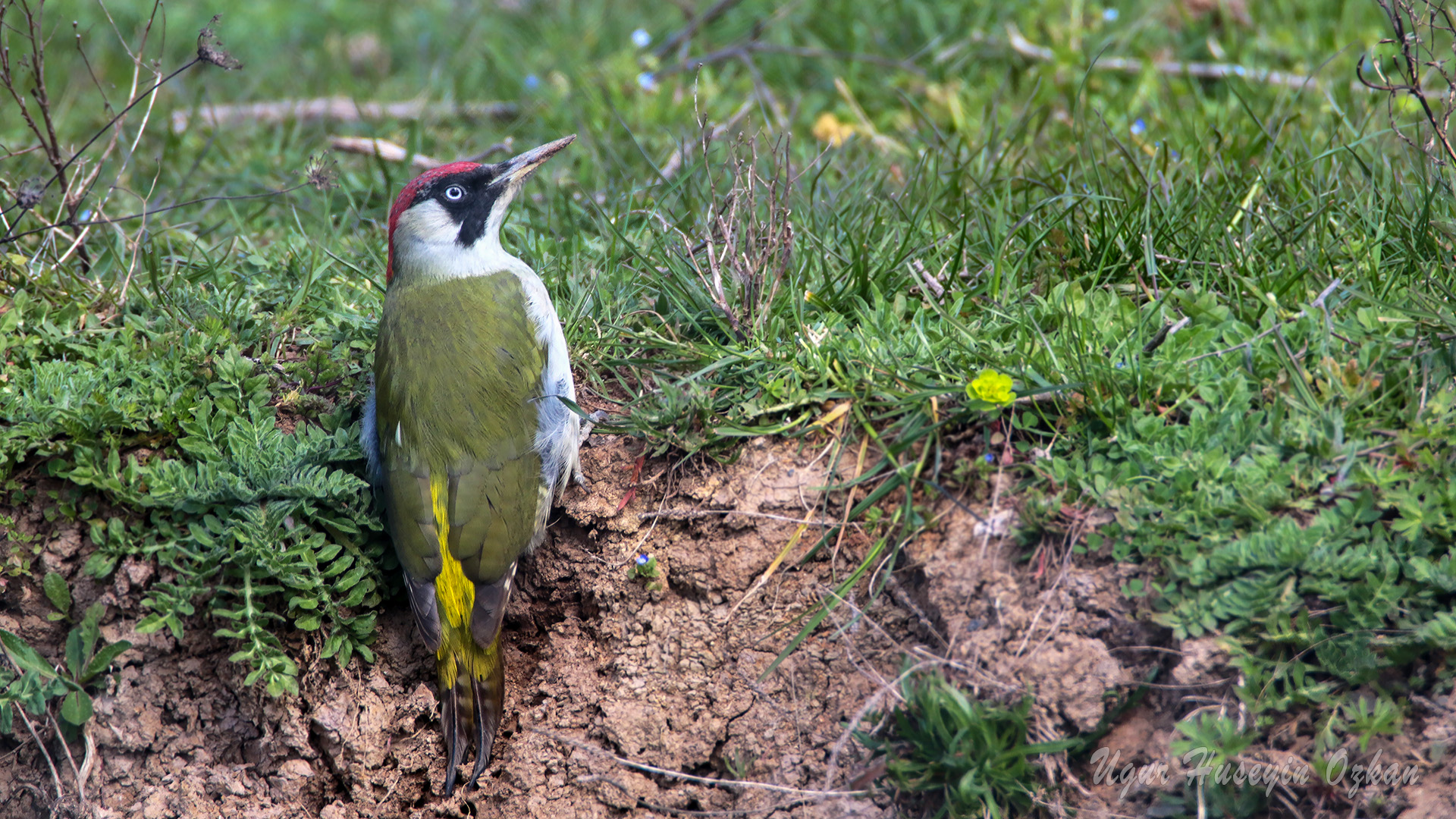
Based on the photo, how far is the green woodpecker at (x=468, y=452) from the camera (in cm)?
302

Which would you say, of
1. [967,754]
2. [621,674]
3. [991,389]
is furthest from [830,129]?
[967,754]

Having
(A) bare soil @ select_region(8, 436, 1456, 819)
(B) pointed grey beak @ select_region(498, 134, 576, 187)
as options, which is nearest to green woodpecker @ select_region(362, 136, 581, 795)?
(A) bare soil @ select_region(8, 436, 1456, 819)

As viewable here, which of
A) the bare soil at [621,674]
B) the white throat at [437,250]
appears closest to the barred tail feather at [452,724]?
the bare soil at [621,674]

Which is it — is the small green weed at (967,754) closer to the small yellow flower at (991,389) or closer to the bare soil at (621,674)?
the bare soil at (621,674)

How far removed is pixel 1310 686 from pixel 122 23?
7197mm

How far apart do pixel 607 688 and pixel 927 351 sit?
4.32 ft

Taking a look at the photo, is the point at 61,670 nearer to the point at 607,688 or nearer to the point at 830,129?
the point at 607,688

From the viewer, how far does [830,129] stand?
5.26 m

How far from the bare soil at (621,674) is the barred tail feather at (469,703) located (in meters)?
0.12

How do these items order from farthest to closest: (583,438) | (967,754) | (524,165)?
1. (524,165)
2. (583,438)
3. (967,754)

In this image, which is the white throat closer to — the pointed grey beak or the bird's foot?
the pointed grey beak

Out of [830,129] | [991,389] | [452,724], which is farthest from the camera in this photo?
[830,129]

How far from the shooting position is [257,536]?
2.88m

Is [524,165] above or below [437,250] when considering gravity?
above
